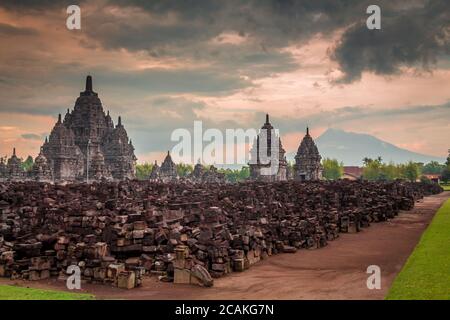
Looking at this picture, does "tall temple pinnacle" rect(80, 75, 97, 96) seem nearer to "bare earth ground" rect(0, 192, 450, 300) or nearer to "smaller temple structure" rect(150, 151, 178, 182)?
"smaller temple structure" rect(150, 151, 178, 182)

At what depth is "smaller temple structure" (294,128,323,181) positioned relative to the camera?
7550 centimetres

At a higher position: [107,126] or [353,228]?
[107,126]

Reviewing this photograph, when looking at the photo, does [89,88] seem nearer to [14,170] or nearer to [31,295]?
[14,170]

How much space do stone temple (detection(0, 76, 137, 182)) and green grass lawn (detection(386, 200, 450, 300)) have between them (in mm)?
52198

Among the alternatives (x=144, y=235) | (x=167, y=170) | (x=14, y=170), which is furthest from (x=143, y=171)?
(x=144, y=235)

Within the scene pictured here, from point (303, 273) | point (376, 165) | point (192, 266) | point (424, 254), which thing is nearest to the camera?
point (192, 266)

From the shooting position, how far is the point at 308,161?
2977 inches

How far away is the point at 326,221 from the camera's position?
2441 centimetres

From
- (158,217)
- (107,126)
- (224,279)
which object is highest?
→ (107,126)
